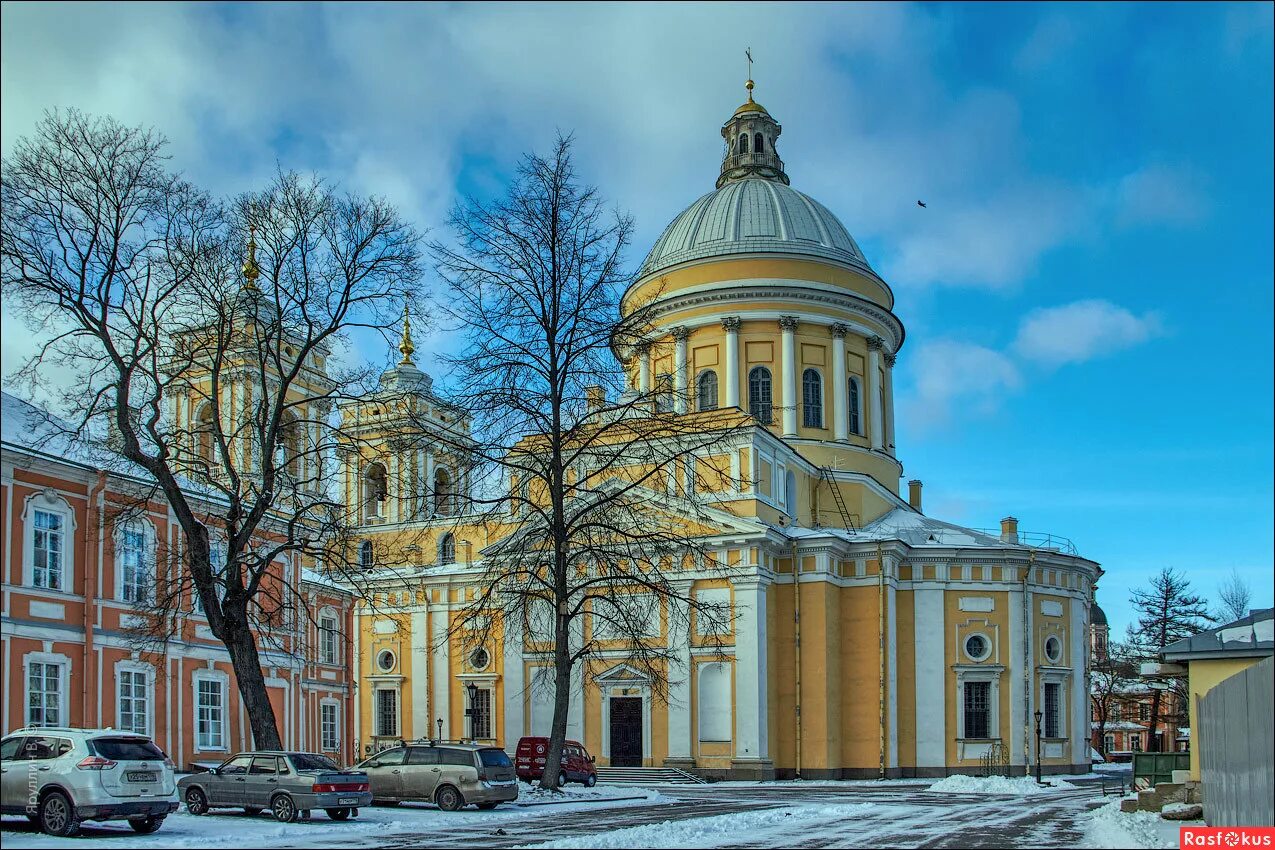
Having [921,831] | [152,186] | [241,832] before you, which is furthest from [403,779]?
[152,186]

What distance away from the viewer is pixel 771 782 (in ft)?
136

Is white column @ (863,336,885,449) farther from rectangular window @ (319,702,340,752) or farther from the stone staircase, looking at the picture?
rectangular window @ (319,702,340,752)

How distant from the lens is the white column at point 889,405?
182 feet

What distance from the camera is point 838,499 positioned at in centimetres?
5047

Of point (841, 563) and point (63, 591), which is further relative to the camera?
point (841, 563)

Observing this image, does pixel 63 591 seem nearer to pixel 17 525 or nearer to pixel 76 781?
pixel 17 525

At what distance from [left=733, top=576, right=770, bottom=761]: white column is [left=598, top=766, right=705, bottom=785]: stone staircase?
187 centimetres

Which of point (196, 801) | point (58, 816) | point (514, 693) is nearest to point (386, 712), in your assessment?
point (514, 693)

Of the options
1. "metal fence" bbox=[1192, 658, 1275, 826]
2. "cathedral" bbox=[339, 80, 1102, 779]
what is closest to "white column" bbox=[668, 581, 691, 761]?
"cathedral" bbox=[339, 80, 1102, 779]

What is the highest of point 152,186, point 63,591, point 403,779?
point 152,186

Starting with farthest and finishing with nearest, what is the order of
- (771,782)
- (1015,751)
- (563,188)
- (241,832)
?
(1015,751), (771,782), (563,188), (241,832)

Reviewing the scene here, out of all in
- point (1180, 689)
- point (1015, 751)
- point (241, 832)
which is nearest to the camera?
point (241, 832)

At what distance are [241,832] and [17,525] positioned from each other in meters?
10.4

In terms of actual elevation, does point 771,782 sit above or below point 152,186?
below
